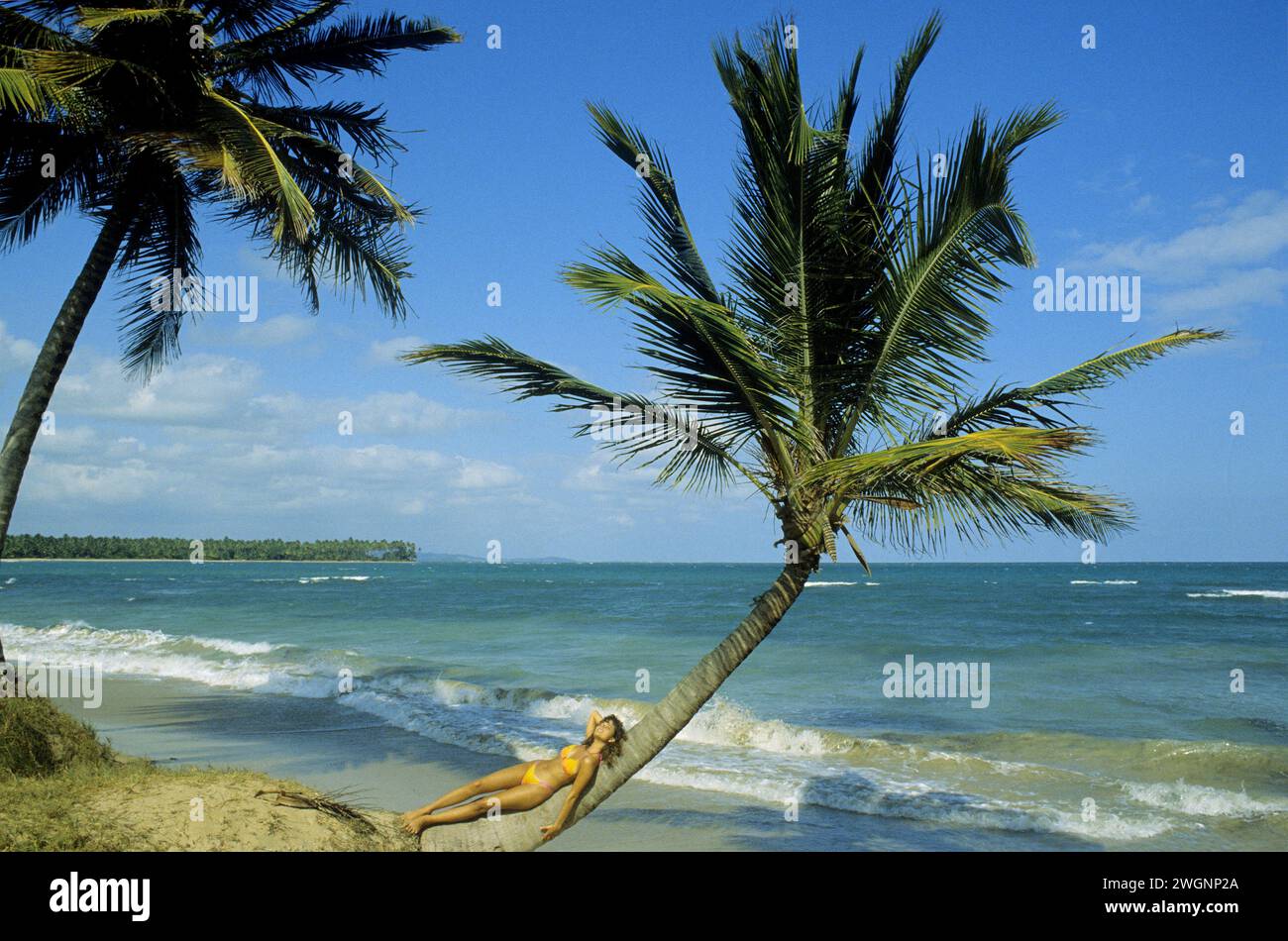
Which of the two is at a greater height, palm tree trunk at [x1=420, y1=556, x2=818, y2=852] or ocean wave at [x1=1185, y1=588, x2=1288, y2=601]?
palm tree trunk at [x1=420, y1=556, x2=818, y2=852]

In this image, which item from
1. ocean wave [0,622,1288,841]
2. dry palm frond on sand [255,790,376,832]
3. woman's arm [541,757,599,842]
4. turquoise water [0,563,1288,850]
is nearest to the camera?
dry palm frond on sand [255,790,376,832]

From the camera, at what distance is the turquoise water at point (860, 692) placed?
404 inches

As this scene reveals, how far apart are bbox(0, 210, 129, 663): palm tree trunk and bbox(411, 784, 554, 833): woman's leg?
413 centimetres

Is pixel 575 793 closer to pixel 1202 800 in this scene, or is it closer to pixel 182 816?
pixel 182 816

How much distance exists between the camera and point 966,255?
5559 mm

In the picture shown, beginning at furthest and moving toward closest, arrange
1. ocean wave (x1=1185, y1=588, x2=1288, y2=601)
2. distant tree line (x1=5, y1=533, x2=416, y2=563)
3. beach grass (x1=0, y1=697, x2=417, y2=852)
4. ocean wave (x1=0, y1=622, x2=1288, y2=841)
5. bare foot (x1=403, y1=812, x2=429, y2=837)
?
distant tree line (x1=5, y1=533, x2=416, y2=563), ocean wave (x1=1185, y1=588, x2=1288, y2=601), ocean wave (x1=0, y1=622, x2=1288, y2=841), bare foot (x1=403, y1=812, x2=429, y2=837), beach grass (x1=0, y1=697, x2=417, y2=852)

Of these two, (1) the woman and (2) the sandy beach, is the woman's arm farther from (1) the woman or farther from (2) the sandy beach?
(2) the sandy beach

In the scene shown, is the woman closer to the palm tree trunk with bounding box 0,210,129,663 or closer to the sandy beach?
the sandy beach

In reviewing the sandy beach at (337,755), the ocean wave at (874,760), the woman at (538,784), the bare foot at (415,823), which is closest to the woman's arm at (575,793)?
the woman at (538,784)

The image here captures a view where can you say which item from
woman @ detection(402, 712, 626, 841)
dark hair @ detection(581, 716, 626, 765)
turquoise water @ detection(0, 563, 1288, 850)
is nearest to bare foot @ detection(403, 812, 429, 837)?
woman @ detection(402, 712, 626, 841)

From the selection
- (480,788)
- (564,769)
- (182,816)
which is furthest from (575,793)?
(182,816)

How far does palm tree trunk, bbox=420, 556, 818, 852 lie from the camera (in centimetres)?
525

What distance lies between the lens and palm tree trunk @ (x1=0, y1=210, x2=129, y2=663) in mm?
7051

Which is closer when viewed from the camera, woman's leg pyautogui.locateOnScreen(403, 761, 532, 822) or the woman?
the woman
